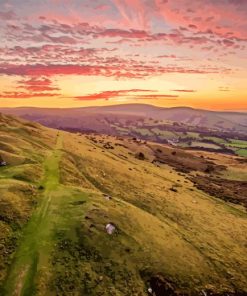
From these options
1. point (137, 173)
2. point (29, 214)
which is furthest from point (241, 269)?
point (137, 173)

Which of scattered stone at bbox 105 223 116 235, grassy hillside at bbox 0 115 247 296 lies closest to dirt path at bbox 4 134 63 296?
grassy hillside at bbox 0 115 247 296

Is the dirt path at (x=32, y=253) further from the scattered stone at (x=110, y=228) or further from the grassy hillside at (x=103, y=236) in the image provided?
the scattered stone at (x=110, y=228)

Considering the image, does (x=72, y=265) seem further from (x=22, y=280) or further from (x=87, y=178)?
(x=87, y=178)

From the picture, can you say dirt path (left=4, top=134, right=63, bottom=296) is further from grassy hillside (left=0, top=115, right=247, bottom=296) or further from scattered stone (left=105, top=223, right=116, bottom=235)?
scattered stone (left=105, top=223, right=116, bottom=235)

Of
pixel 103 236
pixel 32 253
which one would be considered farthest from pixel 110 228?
pixel 32 253

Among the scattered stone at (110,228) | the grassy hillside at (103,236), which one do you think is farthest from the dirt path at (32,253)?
the scattered stone at (110,228)

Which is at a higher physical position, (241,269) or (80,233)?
(80,233)

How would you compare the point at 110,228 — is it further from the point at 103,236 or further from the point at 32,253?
the point at 32,253
